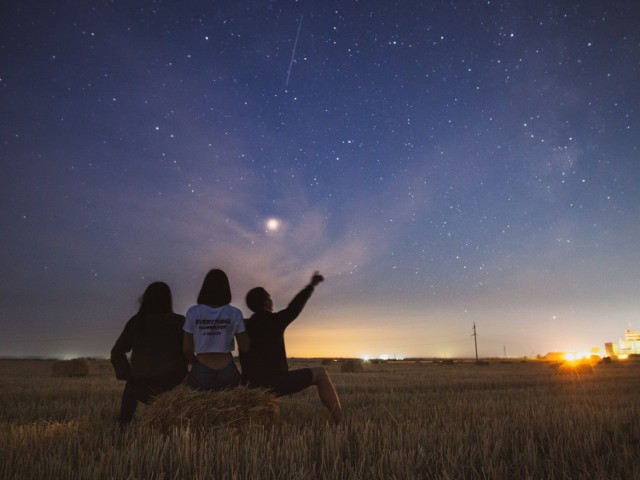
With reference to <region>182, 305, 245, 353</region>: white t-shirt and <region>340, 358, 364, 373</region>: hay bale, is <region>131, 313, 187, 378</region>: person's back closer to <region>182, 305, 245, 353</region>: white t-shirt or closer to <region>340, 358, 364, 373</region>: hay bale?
<region>182, 305, 245, 353</region>: white t-shirt

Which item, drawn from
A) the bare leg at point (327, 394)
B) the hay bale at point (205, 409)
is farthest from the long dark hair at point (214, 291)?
the bare leg at point (327, 394)

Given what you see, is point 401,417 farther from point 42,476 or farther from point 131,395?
point 42,476

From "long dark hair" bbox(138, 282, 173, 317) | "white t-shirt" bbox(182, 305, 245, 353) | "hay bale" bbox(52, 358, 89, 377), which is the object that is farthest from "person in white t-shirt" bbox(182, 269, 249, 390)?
"hay bale" bbox(52, 358, 89, 377)

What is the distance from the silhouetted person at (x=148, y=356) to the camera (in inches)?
225

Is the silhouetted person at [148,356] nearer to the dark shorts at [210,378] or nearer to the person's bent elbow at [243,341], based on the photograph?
the dark shorts at [210,378]

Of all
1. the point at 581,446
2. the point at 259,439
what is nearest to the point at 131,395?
the point at 259,439

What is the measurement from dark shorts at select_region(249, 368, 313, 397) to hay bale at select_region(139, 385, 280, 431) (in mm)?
393

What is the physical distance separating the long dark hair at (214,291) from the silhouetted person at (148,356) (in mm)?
566

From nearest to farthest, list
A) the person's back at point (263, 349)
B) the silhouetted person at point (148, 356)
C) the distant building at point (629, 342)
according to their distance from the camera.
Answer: the silhouetted person at point (148, 356)
the person's back at point (263, 349)
the distant building at point (629, 342)

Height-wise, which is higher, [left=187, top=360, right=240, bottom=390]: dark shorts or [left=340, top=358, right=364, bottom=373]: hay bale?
[left=187, top=360, right=240, bottom=390]: dark shorts

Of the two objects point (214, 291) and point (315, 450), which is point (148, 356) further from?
point (315, 450)

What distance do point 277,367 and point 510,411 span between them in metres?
3.72

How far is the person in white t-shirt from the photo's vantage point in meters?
5.47

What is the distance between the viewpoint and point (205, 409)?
5051mm
